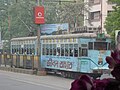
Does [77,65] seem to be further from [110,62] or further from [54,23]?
[54,23]

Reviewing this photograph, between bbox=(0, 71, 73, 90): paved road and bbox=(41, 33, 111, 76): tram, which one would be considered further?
bbox=(41, 33, 111, 76): tram

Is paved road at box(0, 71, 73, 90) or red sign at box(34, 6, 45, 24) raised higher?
red sign at box(34, 6, 45, 24)

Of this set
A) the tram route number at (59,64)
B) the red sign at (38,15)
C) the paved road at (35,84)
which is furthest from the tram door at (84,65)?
the red sign at (38,15)

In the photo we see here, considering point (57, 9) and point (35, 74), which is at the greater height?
point (57, 9)

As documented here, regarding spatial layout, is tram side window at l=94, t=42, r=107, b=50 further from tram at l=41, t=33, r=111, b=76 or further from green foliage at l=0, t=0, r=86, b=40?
green foliage at l=0, t=0, r=86, b=40

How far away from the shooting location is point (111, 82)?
1.43 meters

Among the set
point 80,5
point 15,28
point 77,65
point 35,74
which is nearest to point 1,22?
point 15,28

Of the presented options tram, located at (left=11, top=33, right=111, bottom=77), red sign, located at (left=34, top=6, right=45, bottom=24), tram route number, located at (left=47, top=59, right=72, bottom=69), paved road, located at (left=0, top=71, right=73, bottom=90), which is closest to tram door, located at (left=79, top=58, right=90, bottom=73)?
tram, located at (left=11, top=33, right=111, bottom=77)

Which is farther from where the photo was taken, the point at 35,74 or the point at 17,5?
the point at 17,5

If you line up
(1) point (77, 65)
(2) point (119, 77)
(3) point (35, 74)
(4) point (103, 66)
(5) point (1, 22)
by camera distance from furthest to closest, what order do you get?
(5) point (1, 22)
(3) point (35, 74)
(1) point (77, 65)
(4) point (103, 66)
(2) point (119, 77)

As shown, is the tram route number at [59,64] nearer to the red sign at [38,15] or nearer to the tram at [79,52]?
the tram at [79,52]

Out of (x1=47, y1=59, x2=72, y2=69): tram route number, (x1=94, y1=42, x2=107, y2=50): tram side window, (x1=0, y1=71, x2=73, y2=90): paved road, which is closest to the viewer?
(x1=0, y1=71, x2=73, y2=90): paved road

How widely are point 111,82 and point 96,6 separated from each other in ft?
197

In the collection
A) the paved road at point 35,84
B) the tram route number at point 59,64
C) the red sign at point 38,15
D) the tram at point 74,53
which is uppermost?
the red sign at point 38,15
